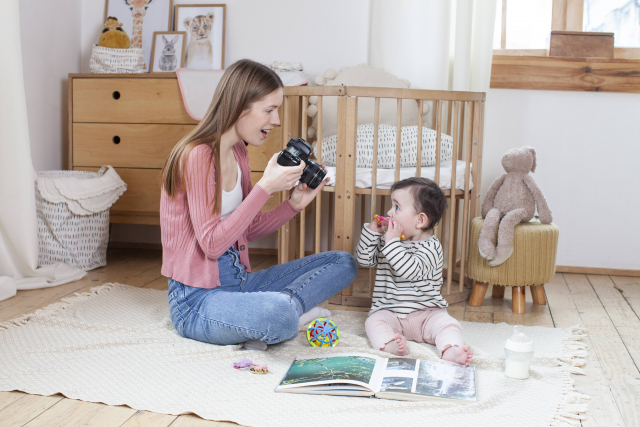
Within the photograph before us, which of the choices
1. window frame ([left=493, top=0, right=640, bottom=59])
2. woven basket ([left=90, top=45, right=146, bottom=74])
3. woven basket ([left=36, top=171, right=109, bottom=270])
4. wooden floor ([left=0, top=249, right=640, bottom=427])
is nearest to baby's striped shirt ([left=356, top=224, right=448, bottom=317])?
wooden floor ([left=0, top=249, right=640, bottom=427])

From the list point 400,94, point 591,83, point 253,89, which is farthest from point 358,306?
point 591,83

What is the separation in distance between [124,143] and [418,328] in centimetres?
156

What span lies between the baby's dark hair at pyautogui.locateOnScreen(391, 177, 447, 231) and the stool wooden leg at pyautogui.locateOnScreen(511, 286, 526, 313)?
482 millimetres

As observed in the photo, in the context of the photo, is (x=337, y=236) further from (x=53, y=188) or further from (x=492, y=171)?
(x=53, y=188)

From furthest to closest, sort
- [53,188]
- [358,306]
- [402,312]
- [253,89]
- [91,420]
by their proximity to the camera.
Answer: [53,188] < [358,306] < [402,312] < [253,89] < [91,420]

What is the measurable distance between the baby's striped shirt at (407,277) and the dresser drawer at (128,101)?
3.78 feet

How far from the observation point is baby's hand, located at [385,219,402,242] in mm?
1567

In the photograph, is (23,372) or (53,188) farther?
(53,188)

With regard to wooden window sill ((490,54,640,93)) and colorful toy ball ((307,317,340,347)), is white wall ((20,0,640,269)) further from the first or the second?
colorful toy ball ((307,317,340,347))

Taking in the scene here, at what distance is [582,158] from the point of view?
8.11ft

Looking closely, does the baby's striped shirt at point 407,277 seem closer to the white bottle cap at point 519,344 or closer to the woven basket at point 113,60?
the white bottle cap at point 519,344

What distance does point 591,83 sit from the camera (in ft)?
7.92

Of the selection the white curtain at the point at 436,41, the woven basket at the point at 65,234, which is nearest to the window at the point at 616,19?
the white curtain at the point at 436,41

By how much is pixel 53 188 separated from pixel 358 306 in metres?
1.26
